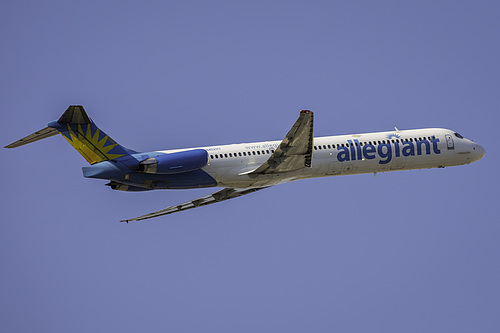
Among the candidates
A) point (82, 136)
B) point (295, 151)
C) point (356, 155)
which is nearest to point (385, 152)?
point (356, 155)

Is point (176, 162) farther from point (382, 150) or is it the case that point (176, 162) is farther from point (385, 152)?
point (385, 152)

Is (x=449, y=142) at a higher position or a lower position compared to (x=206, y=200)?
higher

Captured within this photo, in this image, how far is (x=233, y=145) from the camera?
45.4m

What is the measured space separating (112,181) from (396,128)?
701 inches

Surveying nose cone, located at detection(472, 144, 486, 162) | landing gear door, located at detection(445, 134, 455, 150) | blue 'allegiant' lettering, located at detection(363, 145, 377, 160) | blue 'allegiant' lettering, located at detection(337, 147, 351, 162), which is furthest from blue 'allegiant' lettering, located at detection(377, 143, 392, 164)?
nose cone, located at detection(472, 144, 486, 162)

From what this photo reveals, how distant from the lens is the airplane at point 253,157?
136ft

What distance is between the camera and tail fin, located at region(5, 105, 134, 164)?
40344 mm

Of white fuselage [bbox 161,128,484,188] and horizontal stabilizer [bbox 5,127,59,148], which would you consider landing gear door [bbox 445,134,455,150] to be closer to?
white fuselage [bbox 161,128,484,188]

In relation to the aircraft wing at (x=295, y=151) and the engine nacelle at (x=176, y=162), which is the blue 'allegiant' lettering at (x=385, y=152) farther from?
the engine nacelle at (x=176, y=162)

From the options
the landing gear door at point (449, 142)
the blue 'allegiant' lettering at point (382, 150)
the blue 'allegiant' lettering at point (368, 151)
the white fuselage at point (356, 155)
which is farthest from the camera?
the landing gear door at point (449, 142)

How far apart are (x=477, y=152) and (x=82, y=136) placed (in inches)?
970

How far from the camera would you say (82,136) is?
41031 mm

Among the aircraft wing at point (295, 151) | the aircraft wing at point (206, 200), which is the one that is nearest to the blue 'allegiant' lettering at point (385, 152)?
the aircraft wing at point (295, 151)

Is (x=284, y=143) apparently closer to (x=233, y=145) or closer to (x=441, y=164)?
(x=233, y=145)
